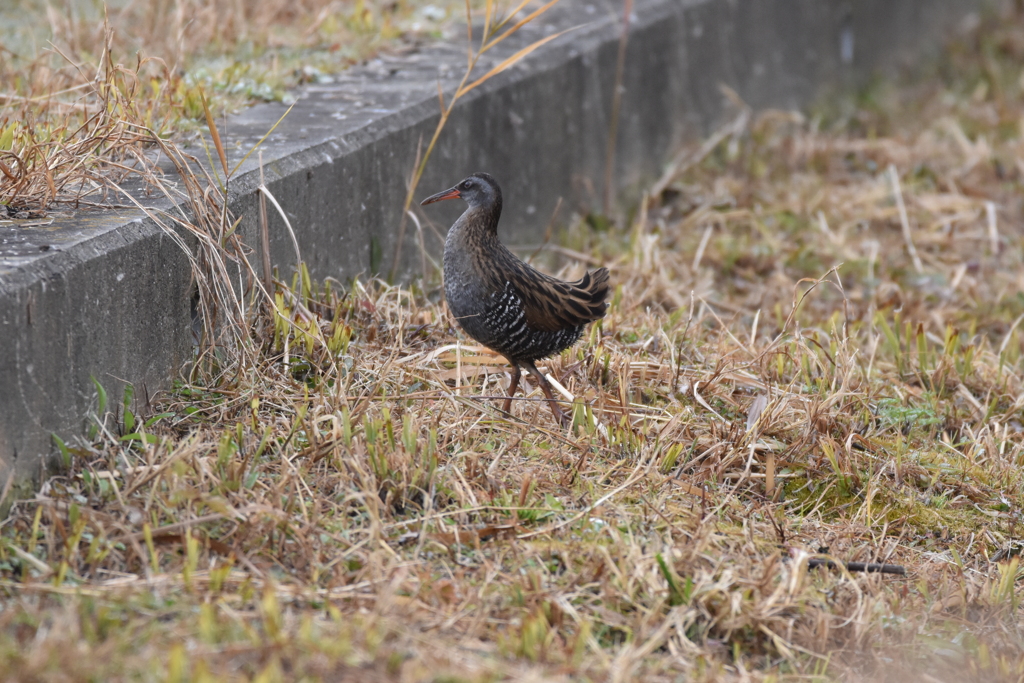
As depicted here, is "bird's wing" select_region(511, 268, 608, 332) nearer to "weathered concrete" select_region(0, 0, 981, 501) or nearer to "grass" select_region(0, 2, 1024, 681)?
"grass" select_region(0, 2, 1024, 681)

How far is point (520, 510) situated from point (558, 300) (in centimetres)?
86

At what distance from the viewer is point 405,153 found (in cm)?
503

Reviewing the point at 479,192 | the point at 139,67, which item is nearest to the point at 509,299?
the point at 479,192

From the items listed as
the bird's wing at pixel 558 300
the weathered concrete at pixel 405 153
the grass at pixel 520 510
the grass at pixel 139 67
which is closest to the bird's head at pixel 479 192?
the bird's wing at pixel 558 300

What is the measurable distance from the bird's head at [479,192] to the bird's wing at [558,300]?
298 millimetres

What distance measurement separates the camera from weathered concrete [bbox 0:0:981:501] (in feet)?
9.68

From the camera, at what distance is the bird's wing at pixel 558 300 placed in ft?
12.0

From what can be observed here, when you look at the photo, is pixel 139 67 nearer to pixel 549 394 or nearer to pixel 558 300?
pixel 558 300

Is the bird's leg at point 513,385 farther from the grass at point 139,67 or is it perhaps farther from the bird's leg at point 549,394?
the grass at point 139,67

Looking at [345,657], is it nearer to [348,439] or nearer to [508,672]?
[508,672]

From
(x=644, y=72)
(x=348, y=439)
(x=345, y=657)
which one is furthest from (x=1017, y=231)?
(x=345, y=657)

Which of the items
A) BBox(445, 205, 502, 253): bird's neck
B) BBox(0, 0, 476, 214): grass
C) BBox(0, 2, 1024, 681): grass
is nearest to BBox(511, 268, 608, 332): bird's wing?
BBox(445, 205, 502, 253): bird's neck

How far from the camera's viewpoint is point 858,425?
157 inches

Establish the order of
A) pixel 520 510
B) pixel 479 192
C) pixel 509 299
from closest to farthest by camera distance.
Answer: pixel 520 510
pixel 509 299
pixel 479 192
